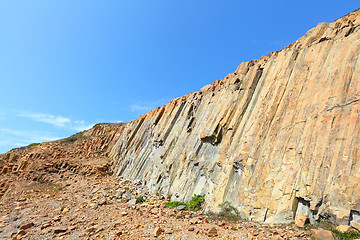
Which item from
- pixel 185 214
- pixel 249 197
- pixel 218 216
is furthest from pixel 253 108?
pixel 185 214

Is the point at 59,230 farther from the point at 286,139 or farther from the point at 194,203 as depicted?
the point at 286,139

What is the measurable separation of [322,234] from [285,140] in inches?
184

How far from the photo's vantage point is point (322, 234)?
7145 millimetres

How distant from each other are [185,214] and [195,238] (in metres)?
3.79

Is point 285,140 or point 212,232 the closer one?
point 212,232

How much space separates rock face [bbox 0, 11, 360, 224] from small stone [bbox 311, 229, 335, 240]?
2.73 ft

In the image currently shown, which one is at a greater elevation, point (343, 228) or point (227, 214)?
point (343, 228)

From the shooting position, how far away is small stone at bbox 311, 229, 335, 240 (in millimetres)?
7003

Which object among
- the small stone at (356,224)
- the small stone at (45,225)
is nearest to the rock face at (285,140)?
the small stone at (356,224)

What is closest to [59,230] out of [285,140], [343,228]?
[285,140]

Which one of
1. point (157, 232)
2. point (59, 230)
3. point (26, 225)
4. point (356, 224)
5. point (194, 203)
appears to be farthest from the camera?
point (194, 203)

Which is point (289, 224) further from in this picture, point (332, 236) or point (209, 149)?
point (209, 149)

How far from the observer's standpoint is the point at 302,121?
34.4 ft

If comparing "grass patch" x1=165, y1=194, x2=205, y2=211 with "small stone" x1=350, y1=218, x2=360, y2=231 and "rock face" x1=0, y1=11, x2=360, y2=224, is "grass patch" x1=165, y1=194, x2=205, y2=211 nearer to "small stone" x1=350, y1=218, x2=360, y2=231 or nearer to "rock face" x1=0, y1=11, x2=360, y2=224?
"rock face" x1=0, y1=11, x2=360, y2=224
